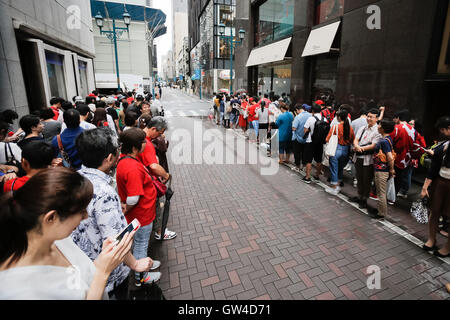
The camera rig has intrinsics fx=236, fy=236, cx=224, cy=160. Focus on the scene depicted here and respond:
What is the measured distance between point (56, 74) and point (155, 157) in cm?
1350

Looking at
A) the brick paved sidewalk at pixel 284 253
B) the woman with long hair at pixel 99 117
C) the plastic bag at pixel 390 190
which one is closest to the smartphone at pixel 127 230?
the brick paved sidewalk at pixel 284 253

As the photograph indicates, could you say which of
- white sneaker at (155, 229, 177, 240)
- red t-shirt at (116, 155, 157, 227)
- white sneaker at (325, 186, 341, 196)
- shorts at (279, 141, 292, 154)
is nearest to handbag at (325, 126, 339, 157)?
white sneaker at (325, 186, 341, 196)

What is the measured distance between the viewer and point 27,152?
2555 mm

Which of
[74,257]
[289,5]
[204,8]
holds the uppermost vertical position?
[204,8]

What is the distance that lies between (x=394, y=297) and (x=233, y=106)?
496 inches

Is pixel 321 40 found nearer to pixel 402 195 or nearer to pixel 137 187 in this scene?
pixel 402 195

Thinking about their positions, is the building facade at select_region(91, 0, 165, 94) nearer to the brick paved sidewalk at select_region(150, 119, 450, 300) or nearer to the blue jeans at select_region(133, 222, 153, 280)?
the brick paved sidewalk at select_region(150, 119, 450, 300)

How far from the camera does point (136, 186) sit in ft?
8.64

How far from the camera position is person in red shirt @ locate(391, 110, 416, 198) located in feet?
17.0

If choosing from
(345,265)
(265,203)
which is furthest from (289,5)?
(345,265)

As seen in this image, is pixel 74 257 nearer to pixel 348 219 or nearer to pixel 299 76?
pixel 348 219

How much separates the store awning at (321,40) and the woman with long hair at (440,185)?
7.44m

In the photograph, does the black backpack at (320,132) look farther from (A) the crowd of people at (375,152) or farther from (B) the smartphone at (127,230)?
(B) the smartphone at (127,230)

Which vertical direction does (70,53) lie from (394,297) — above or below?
above
